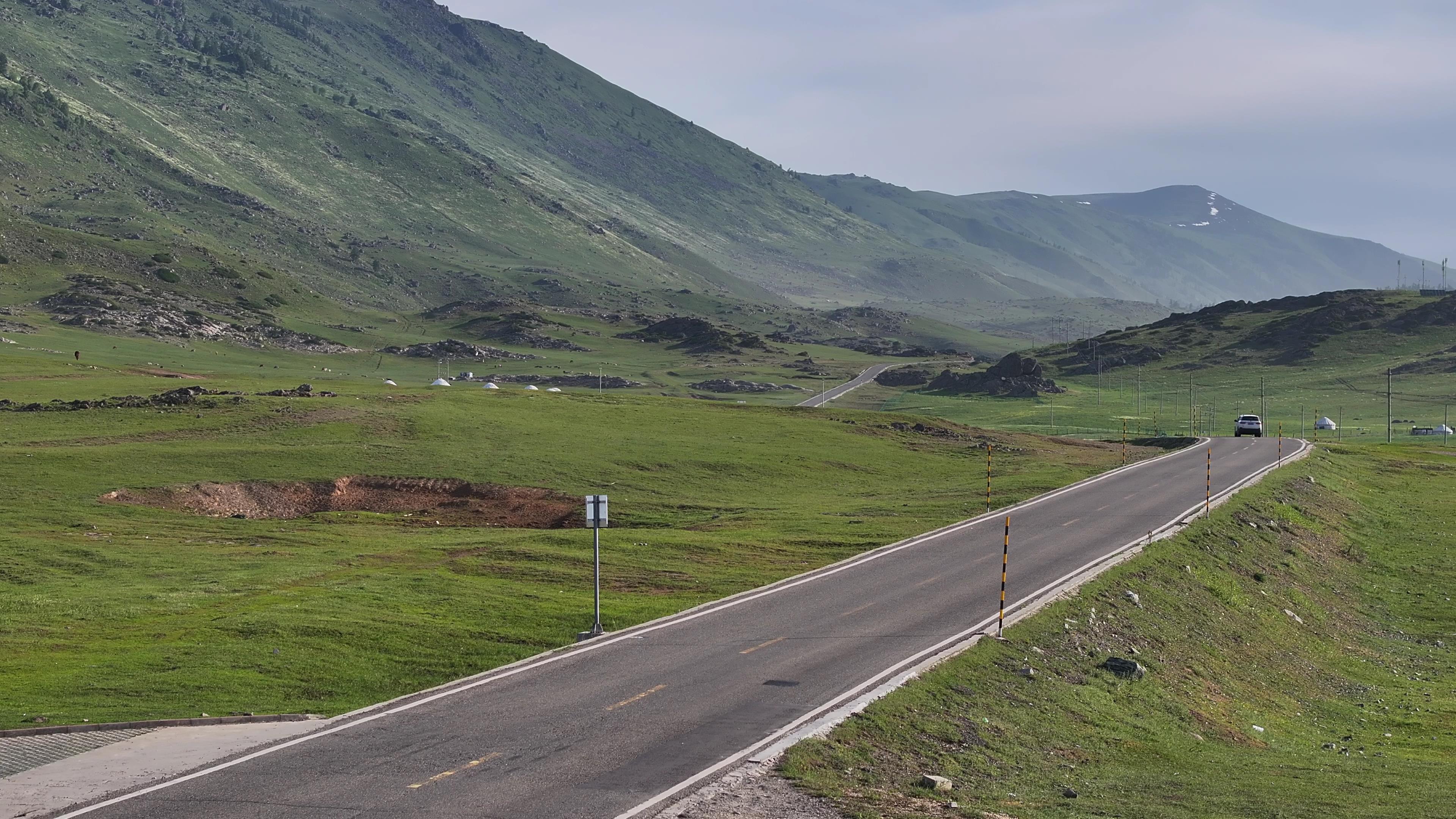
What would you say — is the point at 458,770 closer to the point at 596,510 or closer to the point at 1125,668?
the point at 596,510

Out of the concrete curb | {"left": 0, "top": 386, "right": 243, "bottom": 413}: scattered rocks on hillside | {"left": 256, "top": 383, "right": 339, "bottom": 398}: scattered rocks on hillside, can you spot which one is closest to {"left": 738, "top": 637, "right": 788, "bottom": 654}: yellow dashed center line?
the concrete curb

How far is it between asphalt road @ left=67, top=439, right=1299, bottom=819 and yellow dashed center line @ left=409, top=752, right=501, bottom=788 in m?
0.05

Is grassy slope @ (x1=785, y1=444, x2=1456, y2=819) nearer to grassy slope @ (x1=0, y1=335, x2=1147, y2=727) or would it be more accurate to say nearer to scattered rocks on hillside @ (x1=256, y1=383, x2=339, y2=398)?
grassy slope @ (x1=0, y1=335, x2=1147, y2=727)

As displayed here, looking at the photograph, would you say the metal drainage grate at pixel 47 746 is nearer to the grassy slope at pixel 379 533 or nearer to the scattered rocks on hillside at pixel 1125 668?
the grassy slope at pixel 379 533

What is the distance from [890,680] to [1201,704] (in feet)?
34.5

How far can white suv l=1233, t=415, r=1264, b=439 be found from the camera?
12225cm

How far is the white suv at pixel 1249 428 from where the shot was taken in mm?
122250

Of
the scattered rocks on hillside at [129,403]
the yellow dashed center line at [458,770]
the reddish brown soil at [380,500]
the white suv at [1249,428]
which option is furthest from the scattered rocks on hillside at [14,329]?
the yellow dashed center line at [458,770]

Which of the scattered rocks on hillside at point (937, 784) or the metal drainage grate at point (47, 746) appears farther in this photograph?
the scattered rocks on hillside at point (937, 784)

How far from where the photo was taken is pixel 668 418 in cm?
10556

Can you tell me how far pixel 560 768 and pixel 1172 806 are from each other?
10451 mm

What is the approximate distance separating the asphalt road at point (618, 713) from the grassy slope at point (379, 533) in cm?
266

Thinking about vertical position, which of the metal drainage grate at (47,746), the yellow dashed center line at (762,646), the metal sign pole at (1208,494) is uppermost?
the metal sign pole at (1208,494)

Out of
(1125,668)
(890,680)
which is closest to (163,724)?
(890,680)
